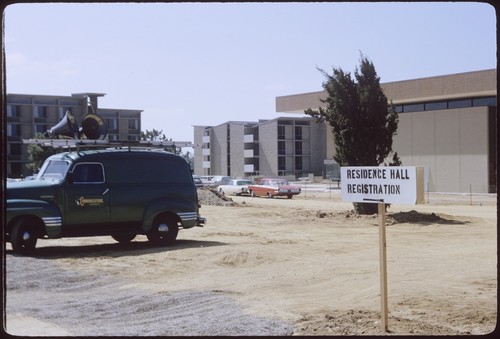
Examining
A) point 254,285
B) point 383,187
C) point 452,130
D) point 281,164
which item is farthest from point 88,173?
point 281,164

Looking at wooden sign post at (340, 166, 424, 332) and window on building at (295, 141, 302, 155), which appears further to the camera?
window on building at (295, 141, 302, 155)

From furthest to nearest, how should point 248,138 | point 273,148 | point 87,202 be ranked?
point 248,138 → point 273,148 → point 87,202

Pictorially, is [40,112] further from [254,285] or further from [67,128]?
[254,285]

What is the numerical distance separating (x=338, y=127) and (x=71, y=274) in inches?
596

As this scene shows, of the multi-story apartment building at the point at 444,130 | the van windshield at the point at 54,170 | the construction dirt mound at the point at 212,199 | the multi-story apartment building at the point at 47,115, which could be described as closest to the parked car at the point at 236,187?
the multi-story apartment building at the point at 444,130

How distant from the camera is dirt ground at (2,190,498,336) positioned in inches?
309

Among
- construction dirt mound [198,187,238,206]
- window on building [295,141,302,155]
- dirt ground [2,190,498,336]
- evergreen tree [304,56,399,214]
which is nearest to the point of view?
dirt ground [2,190,498,336]

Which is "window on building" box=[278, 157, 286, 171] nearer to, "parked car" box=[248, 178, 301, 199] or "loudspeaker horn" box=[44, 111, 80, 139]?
"parked car" box=[248, 178, 301, 199]

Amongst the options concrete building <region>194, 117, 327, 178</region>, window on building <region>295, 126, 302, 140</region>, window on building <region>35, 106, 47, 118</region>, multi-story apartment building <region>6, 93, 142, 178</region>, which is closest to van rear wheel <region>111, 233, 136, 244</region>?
multi-story apartment building <region>6, 93, 142, 178</region>

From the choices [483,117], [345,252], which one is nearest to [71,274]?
[345,252]

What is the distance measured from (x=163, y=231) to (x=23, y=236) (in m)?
3.28

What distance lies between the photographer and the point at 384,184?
682 cm

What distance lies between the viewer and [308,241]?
16906 millimetres

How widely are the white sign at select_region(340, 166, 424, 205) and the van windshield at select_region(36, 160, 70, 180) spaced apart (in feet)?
27.4
